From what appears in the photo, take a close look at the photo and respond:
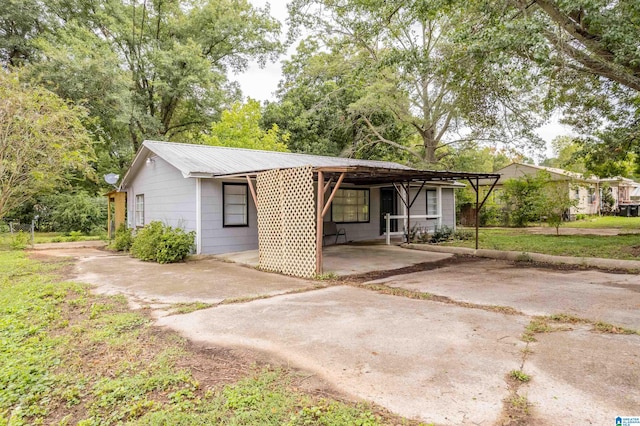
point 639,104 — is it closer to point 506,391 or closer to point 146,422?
point 506,391

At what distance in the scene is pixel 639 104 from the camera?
1148cm

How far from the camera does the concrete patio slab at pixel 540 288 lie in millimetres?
5086

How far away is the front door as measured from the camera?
50.7ft

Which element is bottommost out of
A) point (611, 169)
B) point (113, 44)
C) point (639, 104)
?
point (611, 169)

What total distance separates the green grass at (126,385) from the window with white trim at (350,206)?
945 centimetres

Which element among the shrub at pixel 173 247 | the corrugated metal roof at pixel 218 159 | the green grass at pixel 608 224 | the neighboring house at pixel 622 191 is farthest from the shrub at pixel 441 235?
the neighboring house at pixel 622 191

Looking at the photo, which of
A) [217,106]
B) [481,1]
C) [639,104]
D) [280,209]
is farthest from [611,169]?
[217,106]

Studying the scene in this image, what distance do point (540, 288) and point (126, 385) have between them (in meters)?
6.27

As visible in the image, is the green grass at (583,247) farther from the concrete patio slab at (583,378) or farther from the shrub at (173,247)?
the shrub at (173,247)

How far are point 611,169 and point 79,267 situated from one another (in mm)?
17989

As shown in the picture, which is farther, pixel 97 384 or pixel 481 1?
pixel 481 1

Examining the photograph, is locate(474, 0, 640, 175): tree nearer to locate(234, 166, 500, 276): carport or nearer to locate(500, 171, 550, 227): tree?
locate(234, 166, 500, 276): carport

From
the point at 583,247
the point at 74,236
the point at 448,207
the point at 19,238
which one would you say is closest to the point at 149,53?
the point at 74,236

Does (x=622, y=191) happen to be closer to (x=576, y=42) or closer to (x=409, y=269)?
(x=576, y=42)
